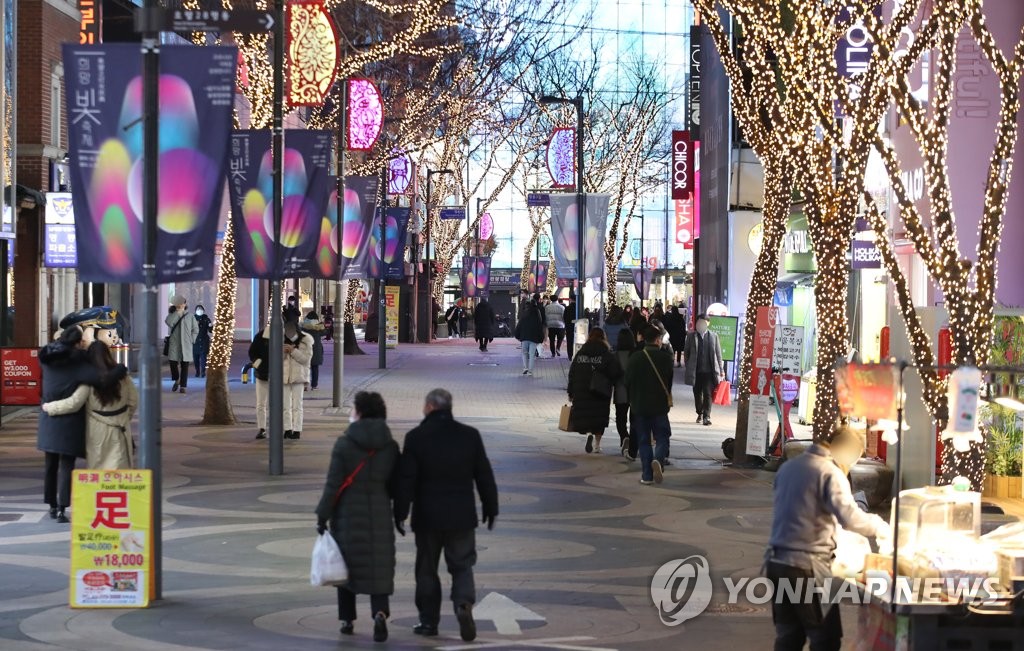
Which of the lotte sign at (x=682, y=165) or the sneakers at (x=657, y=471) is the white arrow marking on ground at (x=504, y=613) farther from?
the lotte sign at (x=682, y=165)

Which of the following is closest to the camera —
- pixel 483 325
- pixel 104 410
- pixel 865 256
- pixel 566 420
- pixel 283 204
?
pixel 104 410

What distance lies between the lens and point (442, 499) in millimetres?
9945

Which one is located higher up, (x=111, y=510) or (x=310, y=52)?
(x=310, y=52)

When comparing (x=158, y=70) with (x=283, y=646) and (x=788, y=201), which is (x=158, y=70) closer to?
(x=283, y=646)

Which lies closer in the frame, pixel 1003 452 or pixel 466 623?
pixel 466 623

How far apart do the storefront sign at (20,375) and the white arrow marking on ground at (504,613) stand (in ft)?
47.9

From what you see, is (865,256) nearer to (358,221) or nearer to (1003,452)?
(1003,452)

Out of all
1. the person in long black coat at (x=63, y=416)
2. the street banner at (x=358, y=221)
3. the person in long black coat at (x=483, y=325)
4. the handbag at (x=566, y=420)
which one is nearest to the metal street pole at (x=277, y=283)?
the person in long black coat at (x=63, y=416)

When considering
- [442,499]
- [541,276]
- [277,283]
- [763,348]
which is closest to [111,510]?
[442,499]

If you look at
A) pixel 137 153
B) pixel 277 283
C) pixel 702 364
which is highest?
pixel 137 153

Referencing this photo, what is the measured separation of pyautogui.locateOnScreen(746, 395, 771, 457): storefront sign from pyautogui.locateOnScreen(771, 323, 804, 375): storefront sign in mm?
864

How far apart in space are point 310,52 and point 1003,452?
44.2ft

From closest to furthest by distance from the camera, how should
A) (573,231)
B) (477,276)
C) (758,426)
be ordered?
(758,426)
(573,231)
(477,276)

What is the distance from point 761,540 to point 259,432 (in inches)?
403
